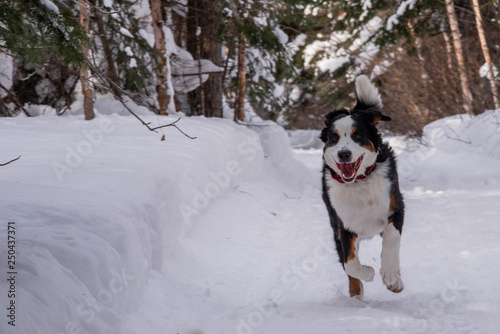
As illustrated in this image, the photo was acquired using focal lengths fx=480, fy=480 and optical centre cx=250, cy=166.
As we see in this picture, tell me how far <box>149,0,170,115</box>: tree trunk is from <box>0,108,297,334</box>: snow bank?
1.45 m

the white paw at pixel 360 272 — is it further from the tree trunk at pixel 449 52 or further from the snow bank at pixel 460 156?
the tree trunk at pixel 449 52

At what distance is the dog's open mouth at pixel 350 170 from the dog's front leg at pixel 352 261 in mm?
486

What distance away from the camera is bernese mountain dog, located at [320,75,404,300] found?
3.91 meters

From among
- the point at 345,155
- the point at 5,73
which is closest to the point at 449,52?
the point at 5,73

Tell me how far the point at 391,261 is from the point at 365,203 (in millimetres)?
511

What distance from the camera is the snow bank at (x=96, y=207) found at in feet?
8.59

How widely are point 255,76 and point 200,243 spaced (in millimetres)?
8223

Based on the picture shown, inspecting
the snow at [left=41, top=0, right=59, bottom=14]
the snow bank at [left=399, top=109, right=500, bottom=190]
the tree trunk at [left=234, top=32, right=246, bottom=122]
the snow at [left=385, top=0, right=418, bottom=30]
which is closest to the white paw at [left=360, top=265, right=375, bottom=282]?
the snow at [left=41, top=0, right=59, bottom=14]

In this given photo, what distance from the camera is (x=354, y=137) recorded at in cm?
398

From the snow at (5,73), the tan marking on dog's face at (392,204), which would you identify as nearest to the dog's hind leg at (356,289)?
the tan marking on dog's face at (392,204)

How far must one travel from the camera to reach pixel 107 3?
316 inches

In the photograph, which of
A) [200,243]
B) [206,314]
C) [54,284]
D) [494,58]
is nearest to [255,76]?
[494,58]

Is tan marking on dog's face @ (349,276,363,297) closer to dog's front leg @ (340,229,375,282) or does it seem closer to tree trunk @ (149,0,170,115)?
dog's front leg @ (340,229,375,282)

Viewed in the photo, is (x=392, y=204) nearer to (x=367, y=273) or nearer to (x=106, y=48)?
(x=367, y=273)
